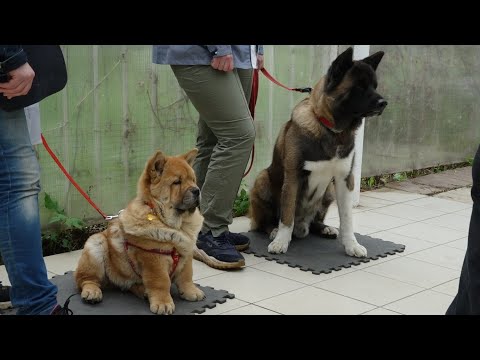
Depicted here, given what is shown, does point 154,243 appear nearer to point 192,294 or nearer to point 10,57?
point 192,294

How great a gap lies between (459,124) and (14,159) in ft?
22.3

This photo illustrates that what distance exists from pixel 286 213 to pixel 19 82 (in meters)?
2.36

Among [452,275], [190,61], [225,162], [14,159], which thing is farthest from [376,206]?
[14,159]

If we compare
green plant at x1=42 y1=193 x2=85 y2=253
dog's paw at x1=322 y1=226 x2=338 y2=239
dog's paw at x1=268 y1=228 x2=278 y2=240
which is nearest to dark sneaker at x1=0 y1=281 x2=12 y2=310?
green plant at x1=42 y1=193 x2=85 y2=253

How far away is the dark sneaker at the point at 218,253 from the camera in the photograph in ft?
13.4

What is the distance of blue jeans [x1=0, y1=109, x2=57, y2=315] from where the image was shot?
2604 millimetres

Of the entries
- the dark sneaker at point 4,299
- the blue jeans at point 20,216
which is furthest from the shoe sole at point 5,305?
the blue jeans at point 20,216

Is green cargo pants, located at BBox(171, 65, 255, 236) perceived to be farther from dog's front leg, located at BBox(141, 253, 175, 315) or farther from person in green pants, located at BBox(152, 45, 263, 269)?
dog's front leg, located at BBox(141, 253, 175, 315)

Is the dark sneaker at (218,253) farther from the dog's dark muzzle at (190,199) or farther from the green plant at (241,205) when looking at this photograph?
the green plant at (241,205)

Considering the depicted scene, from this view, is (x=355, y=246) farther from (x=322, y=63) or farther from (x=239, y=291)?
(x=322, y=63)

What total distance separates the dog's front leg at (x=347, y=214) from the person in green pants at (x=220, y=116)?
2.44 feet

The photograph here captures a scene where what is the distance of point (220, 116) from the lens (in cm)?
401

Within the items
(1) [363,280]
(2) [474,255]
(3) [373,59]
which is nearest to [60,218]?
(1) [363,280]

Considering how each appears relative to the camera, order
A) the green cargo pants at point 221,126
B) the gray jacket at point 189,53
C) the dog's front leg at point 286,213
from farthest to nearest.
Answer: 1. the dog's front leg at point 286,213
2. the green cargo pants at point 221,126
3. the gray jacket at point 189,53
